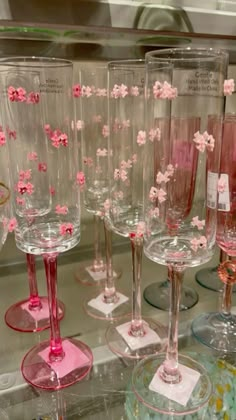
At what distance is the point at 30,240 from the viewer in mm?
605

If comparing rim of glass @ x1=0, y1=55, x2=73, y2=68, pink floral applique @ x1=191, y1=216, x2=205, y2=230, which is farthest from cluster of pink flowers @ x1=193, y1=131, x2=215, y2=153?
rim of glass @ x1=0, y1=55, x2=73, y2=68

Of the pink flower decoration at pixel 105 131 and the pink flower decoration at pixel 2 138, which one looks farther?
the pink flower decoration at pixel 105 131

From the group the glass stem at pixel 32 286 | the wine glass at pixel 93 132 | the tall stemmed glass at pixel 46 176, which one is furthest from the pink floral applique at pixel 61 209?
the glass stem at pixel 32 286

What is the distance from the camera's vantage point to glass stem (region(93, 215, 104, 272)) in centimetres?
96

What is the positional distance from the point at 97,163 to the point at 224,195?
29cm

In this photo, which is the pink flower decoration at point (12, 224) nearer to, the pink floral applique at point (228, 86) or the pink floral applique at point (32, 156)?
the pink floral applique at point (32, 156)


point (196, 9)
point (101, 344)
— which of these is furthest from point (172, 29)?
point (101, 344)

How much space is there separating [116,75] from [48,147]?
156 millimetres

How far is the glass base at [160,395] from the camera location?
0.57 metres

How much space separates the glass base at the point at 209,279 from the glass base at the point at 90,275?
18cm

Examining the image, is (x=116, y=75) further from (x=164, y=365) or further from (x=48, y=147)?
(x=164, y=365)

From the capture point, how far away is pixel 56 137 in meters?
0.59

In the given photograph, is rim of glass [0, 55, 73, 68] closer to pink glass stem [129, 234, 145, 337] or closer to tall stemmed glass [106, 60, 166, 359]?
tall stemmed glass [106, 60, 166, 359]

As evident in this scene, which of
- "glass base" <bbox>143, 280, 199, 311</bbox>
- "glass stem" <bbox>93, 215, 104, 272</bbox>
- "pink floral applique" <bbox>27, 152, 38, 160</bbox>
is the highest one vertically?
"pink floral applique" <bbox>27, 152, 38, 160</bbox>
